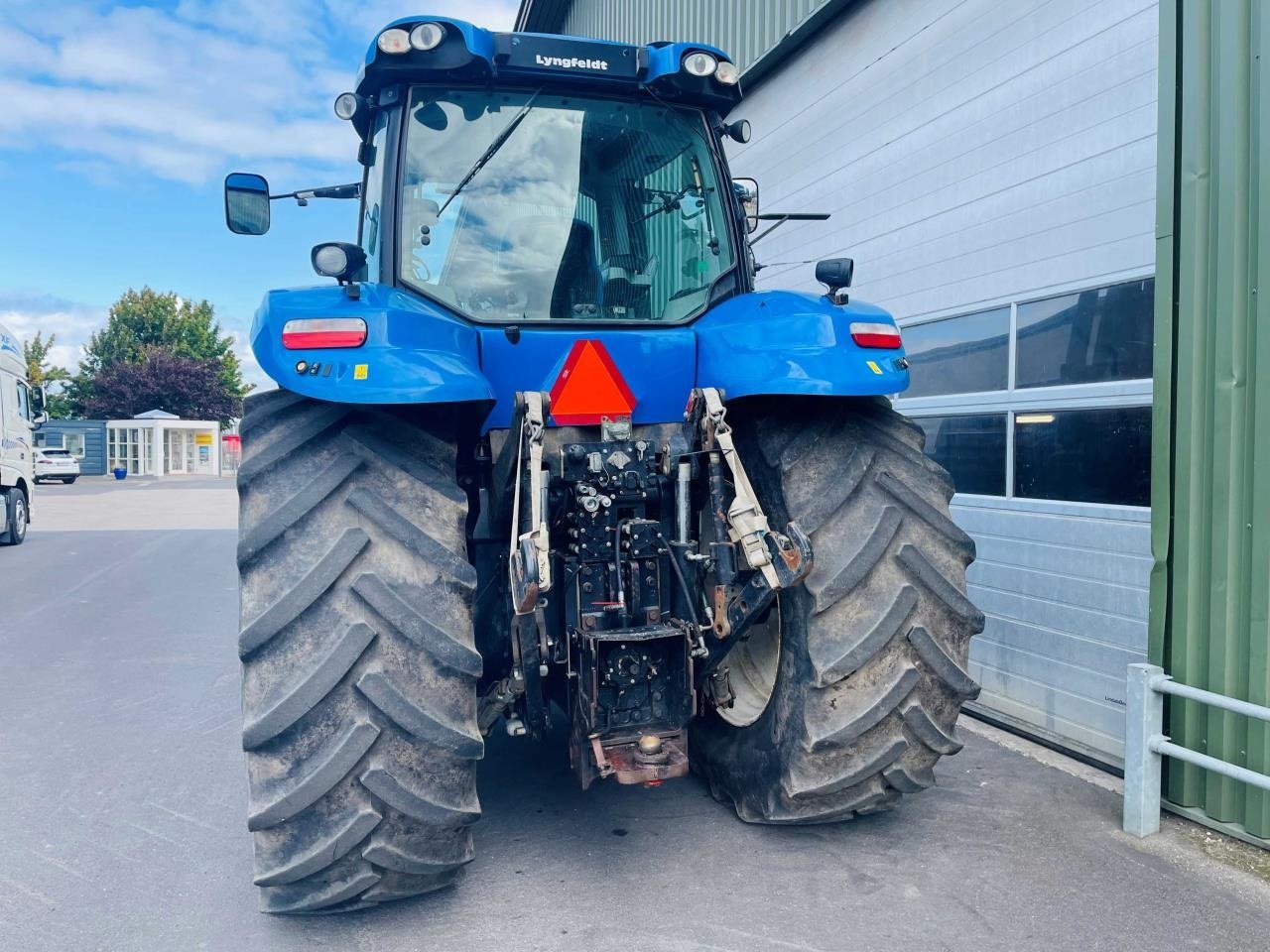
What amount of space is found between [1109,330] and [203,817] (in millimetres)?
4246

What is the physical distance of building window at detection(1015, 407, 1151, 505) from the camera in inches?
149

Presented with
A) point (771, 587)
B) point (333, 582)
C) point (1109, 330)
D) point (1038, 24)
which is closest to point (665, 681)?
point (771, 587)

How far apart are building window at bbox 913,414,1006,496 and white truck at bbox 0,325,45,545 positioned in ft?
39.9

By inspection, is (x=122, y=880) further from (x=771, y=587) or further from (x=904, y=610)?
(x=904, y=610)

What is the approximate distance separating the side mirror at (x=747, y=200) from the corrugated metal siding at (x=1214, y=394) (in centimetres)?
153

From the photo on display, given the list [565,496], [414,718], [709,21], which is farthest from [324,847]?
[709,21]

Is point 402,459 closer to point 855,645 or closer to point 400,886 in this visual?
point 400,886

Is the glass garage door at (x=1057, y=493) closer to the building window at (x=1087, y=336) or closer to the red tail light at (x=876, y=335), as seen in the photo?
the building window at (x=1087, y=336)

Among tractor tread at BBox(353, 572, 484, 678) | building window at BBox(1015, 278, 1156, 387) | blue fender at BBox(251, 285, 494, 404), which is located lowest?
tractor tread at BBox(353, 572, 484, 678)

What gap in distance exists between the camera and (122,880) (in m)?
2.92

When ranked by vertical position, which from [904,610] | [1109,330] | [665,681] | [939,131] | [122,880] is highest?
[939,131]

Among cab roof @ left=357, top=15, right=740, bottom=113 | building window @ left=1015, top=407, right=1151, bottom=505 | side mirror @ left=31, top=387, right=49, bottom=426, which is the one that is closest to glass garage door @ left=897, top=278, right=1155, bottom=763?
building window @ left=1015, top=407, right=1151, bottom=505

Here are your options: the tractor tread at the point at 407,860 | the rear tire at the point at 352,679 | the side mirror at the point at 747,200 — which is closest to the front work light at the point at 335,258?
the rear tire at the point at 352,679

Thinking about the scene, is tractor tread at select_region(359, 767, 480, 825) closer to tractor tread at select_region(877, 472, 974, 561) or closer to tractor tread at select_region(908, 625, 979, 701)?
tractor tread at select_region(908, 625, 979, 701)
